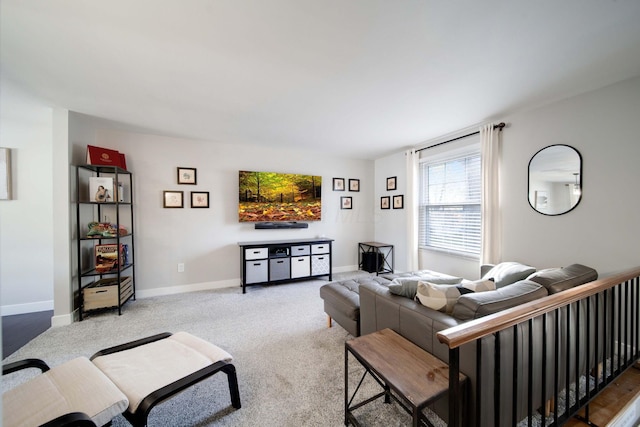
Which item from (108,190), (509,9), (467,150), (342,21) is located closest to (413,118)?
(467,150)

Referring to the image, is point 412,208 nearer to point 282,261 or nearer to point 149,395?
point 282,261

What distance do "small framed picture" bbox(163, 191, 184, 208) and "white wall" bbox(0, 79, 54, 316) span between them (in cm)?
127

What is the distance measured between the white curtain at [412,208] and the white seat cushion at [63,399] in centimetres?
394

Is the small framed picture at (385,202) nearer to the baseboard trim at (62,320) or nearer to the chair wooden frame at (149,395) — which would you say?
the chair wooden frame at (149,395)

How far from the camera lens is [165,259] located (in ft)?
12.6

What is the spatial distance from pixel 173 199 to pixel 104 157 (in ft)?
3.16

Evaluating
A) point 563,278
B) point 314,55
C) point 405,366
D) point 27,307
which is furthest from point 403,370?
point 27,307

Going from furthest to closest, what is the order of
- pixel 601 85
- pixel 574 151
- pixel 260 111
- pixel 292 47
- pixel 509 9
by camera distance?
pixel 260 111, pixel 574 151, pixel 601 85, pixel 292 47, pixel 509 9

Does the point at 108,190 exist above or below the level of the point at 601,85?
below

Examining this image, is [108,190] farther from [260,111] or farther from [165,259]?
[260,111]

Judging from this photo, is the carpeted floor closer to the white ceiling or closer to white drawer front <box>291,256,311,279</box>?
white drawer front <box>291,256,311,279</box>

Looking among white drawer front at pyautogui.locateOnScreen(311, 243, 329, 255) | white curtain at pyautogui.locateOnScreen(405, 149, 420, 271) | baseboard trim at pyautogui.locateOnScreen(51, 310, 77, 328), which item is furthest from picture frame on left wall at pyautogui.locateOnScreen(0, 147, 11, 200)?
white curtain at pyautogui.locateOnScreen(405, 149, 420, 271)

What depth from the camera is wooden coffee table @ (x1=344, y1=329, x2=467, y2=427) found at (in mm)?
1228

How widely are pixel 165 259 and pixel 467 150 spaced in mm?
4643
